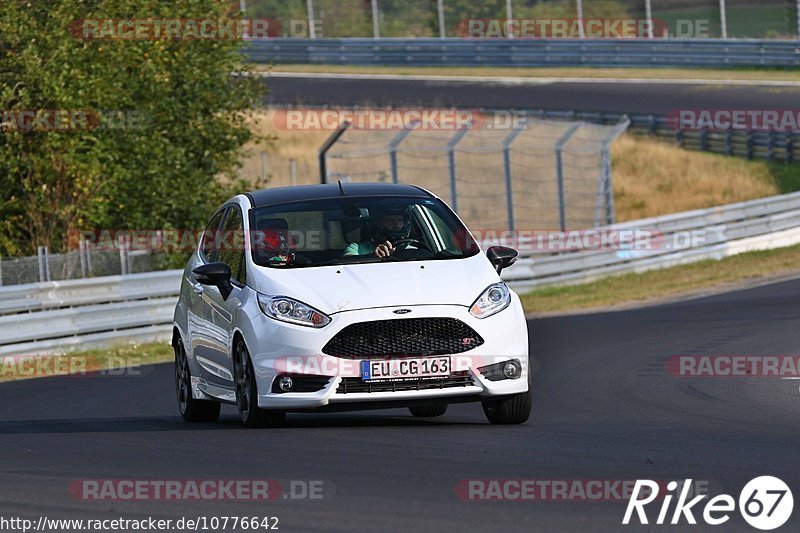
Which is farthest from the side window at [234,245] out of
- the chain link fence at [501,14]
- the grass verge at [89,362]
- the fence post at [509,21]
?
the fence post at [509,21]

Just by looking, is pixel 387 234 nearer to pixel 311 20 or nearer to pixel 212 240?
pixel 212 240

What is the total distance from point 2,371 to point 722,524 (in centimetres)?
1324

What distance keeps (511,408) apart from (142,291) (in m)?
11.5

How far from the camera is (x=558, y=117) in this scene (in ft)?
128

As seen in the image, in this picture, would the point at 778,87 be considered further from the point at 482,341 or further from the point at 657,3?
the point at 482,341

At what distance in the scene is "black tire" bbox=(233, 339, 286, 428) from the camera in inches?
399

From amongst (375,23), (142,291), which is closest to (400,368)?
(142,291)

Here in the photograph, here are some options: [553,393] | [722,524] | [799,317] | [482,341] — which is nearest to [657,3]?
[799,317]

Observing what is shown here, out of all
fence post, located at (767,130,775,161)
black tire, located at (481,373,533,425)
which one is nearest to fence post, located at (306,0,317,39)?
fence post, located at (767,130,775,161)

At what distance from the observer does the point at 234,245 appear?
439 inches

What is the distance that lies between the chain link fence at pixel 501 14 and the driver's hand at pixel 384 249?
31767 millimetres

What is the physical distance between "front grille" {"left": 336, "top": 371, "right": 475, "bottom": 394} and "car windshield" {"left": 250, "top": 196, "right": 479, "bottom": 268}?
3.13ft

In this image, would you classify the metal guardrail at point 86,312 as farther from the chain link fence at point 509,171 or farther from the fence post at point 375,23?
the fence post at point 375,23

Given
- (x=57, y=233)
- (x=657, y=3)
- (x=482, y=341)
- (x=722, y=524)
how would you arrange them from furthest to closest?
(x=657, y=3) → (x=57, y=233) → (x=482, y=341) → (x=722, y=524)
